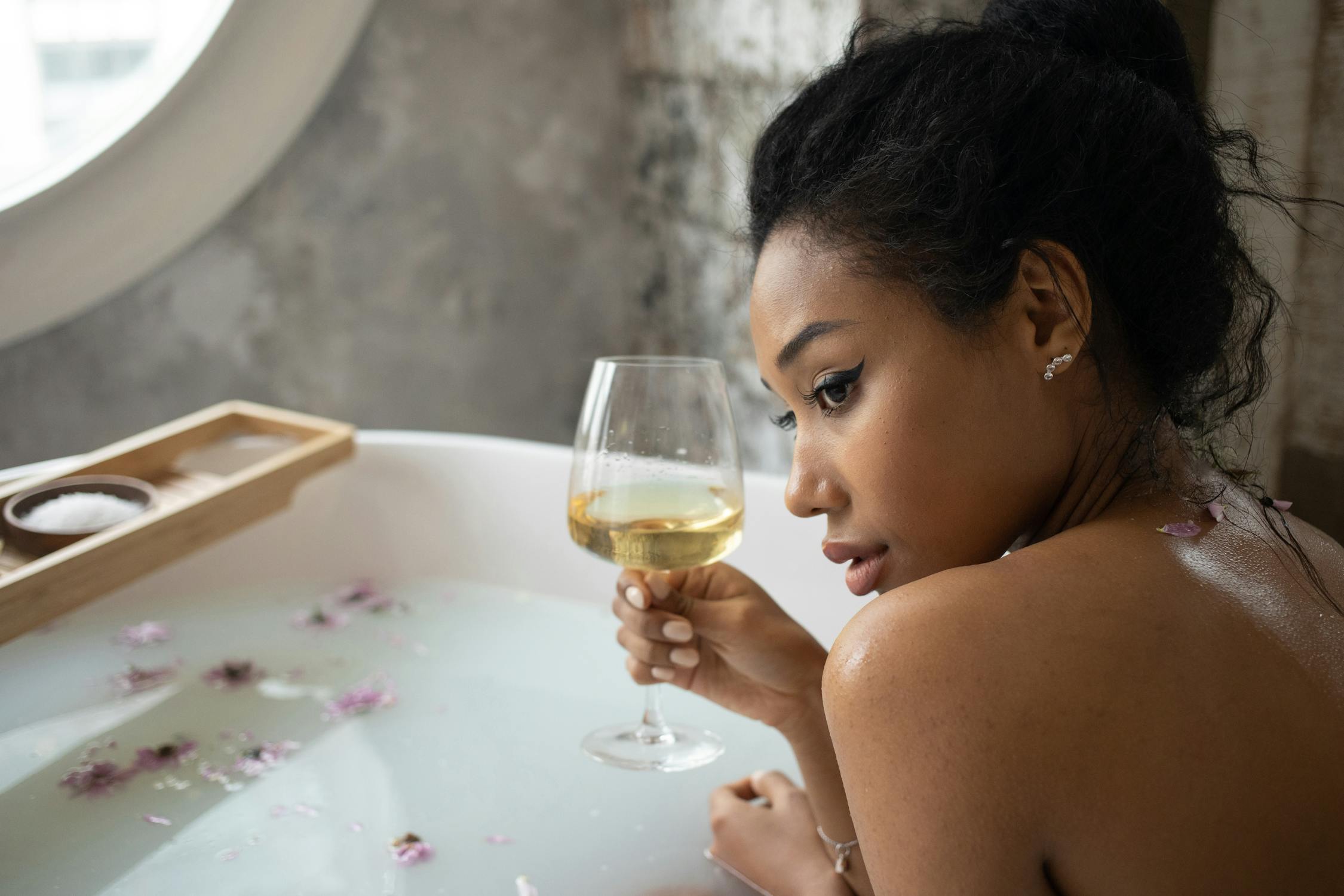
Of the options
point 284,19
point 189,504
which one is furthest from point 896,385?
point 284,19

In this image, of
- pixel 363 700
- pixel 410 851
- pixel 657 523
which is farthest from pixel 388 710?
pixel 657 523

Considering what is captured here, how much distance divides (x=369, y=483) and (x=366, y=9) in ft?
4.30

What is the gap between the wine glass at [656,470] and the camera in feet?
3.38

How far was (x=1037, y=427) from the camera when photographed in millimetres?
807

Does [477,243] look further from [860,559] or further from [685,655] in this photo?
[860,559]

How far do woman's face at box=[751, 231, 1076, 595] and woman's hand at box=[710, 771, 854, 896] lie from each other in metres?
0.31

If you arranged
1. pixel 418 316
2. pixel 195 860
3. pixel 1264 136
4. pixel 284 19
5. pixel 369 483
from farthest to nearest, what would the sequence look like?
pixel 418 316 < pixel 284 19 < pixel 369 483 < pixel 1264 136 < pixel 195 860

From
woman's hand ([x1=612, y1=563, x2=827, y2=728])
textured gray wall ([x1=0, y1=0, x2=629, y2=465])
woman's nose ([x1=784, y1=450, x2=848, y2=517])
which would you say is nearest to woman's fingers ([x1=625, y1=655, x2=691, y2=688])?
woman's hand ([x1=612, y1=563, x2=827, y2=728])

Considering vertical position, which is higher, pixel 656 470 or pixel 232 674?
pixel 656 470

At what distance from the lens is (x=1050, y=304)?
0.78m

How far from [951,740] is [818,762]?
0.46 meters

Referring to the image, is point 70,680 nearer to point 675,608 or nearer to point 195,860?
point 195,860

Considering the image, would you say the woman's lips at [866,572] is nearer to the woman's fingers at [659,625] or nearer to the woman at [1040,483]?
the woman at [1040,483]

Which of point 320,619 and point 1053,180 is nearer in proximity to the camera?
point 1053,180
